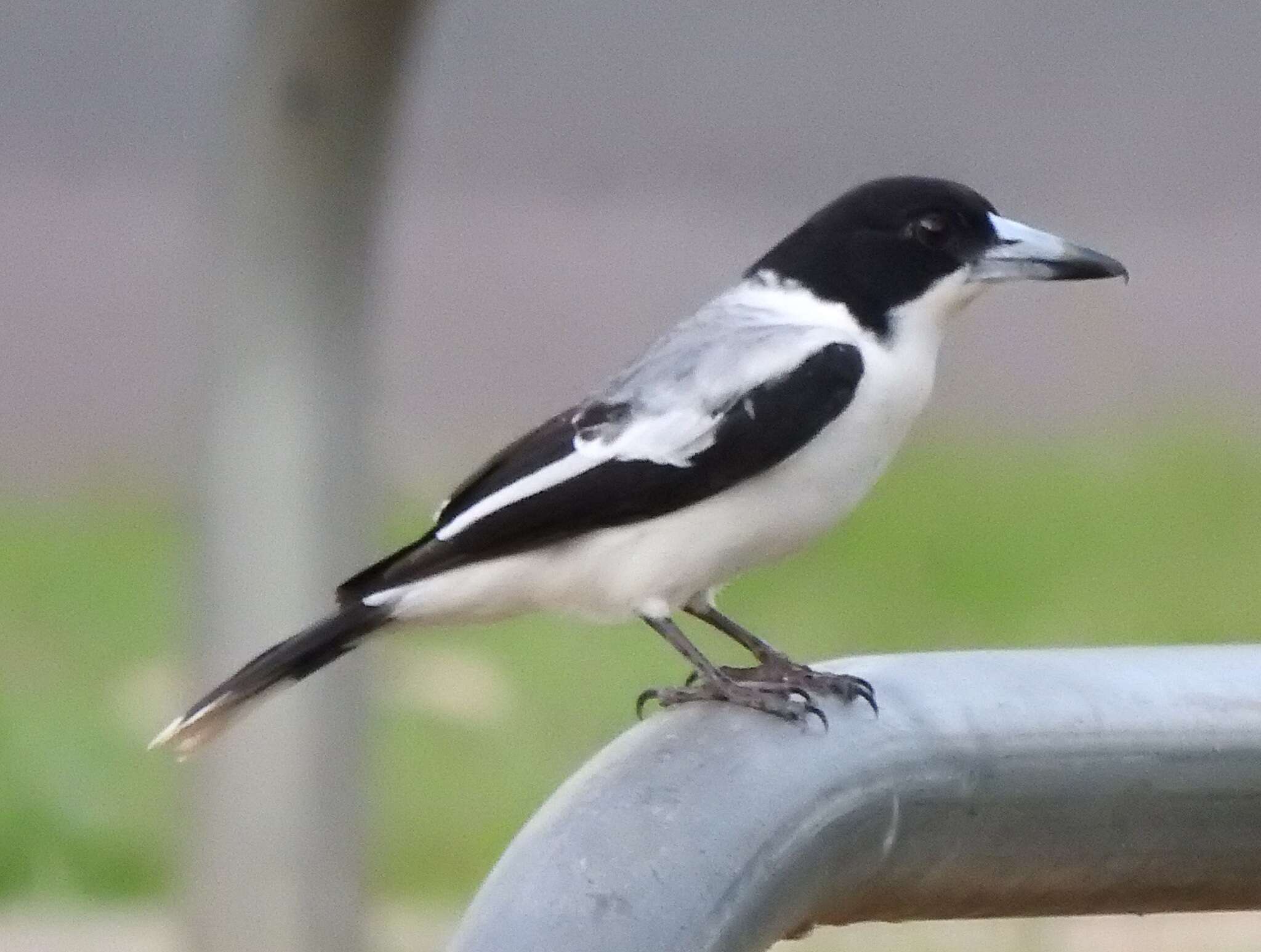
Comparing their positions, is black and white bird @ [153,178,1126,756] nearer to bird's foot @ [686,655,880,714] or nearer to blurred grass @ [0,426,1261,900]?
bird's foot @ [686,655,880,714]

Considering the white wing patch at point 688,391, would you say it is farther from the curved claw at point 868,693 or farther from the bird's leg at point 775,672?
the curved claw at point 868,693

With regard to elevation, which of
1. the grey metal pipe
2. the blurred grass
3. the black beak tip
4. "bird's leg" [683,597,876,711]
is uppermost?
the black beak tip

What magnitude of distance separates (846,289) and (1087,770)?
1.59m

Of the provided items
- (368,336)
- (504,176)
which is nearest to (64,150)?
(504,176)

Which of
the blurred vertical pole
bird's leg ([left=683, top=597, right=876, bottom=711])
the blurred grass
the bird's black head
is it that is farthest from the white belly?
the blurred grass

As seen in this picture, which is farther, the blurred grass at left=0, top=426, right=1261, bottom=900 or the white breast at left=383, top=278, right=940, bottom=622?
the blurred grass at left=0, top=426, right=1261, bottom=900

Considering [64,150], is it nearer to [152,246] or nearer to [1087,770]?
[152,246]

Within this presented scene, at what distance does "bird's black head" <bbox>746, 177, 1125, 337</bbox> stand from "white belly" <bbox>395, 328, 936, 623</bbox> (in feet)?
0.74

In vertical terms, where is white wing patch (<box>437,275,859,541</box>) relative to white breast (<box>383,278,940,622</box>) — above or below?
above

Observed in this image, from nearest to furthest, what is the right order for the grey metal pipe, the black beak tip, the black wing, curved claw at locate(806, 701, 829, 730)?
the grey metal pipe → curved claw at locate(806, 701, 829, 730) → the black wing → the black beak tip

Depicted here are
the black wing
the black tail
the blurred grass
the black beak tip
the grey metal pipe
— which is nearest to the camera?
Result: the grey metal pipe

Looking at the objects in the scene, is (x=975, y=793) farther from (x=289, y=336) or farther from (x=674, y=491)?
(x=289, y=336)

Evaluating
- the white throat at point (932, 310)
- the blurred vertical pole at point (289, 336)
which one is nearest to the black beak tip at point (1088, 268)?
the white throat at point (932, 310)

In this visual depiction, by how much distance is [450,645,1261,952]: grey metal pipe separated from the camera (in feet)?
5.54
